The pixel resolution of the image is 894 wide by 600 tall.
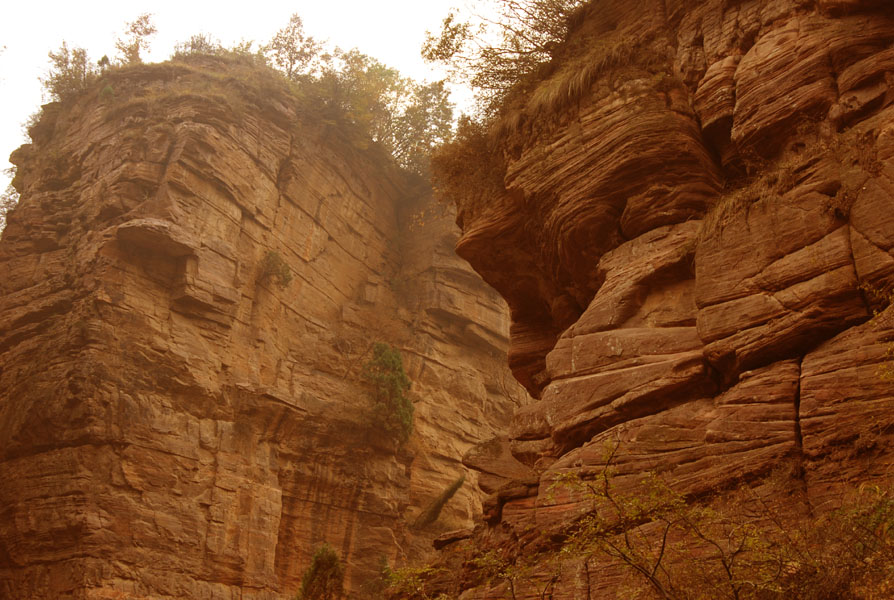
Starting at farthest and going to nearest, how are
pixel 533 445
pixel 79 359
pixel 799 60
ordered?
pixel 79 359, pixel 533 445, pixel 799 60

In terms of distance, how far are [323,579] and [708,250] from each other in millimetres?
11543

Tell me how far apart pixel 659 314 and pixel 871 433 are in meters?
4.02

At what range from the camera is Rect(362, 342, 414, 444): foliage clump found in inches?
1104

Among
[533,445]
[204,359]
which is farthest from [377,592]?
[533,445]

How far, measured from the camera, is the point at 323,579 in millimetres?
17875

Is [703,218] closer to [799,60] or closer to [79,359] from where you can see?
[799,60]

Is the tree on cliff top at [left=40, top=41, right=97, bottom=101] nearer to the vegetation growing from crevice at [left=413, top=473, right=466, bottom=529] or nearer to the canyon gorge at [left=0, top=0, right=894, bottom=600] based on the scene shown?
the canyon gorge at [left=0, top=0, right=894, bottom=600]

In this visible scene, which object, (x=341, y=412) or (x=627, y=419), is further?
(x=341, y=412)

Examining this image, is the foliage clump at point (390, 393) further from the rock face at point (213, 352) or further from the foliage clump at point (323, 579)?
the foliage clump at point (323, 579)

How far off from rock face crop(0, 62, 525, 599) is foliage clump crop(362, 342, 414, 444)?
53 centimetres

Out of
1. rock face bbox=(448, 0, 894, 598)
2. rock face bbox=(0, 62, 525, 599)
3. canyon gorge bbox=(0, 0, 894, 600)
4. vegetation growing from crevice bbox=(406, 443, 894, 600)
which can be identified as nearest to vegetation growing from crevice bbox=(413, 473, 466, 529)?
canyon gorge bbox=(0, 0, 894, 600)

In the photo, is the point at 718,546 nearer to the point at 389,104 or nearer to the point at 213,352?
the point at 213,352

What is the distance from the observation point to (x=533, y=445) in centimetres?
1274

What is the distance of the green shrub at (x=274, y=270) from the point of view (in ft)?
93.7
